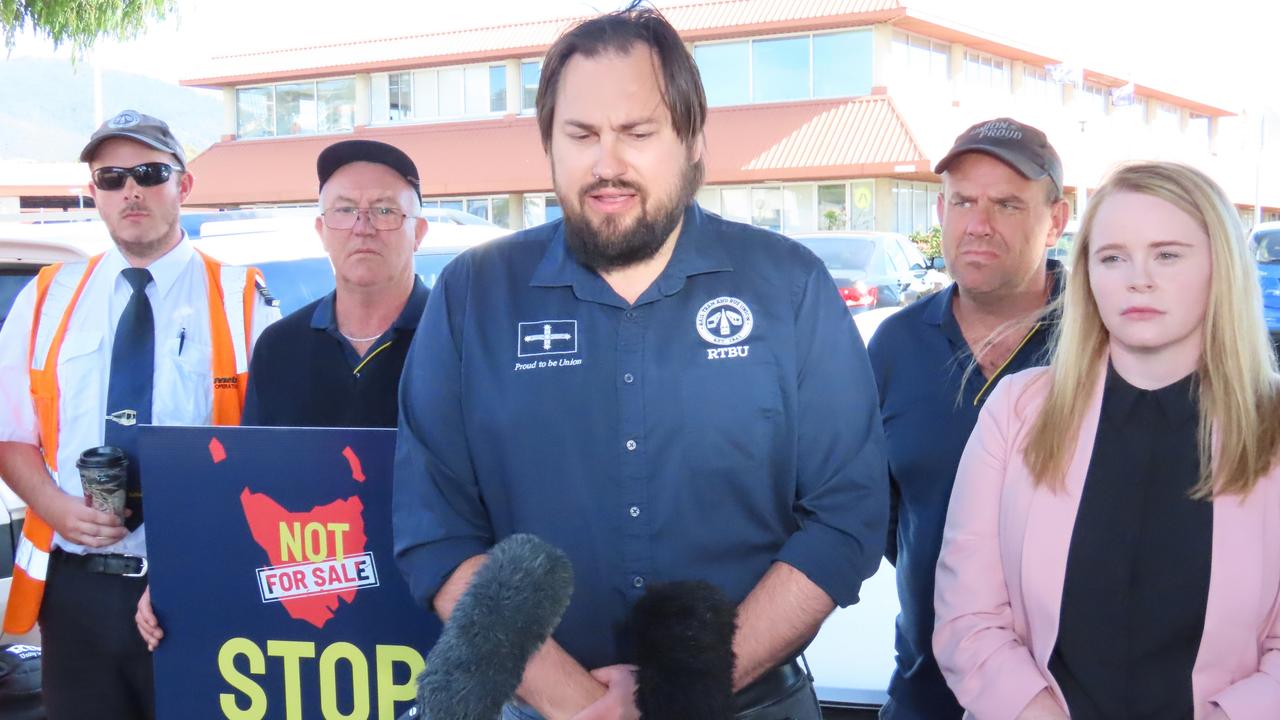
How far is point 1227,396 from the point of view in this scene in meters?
2.34

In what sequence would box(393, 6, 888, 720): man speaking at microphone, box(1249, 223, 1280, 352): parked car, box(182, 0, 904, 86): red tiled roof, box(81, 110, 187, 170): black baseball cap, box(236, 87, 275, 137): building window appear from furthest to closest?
box(236, 87, 275, 137): building window, box(182, 0, 904, 86): red tiled roof, box(1249, 223, 1280, 352): parked car, box(81, 110, 187, 170): black baseball cap, box(393, 6, 888, 720): man speaking at microphone

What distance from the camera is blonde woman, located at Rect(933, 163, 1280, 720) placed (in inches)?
90.0

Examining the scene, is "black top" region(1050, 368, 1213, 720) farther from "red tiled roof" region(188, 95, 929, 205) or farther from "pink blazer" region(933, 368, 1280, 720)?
"red tiled roof" region(188, 95, 929, 205)

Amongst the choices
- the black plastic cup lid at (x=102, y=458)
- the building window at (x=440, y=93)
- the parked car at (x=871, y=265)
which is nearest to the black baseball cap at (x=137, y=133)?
the black plastic cup lid at (x=102, y=458)

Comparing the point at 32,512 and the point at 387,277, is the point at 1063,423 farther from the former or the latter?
the point at 32,512

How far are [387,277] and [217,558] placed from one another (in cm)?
100

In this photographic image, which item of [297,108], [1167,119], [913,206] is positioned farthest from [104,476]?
[1167,119]

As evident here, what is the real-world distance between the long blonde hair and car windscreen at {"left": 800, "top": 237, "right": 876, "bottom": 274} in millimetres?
13400

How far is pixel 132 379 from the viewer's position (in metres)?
3.57

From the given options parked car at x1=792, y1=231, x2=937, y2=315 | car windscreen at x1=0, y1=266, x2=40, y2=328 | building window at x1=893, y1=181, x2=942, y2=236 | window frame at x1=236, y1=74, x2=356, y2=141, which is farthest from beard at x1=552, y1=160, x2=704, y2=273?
window frame at x1=236, y1=74, x2=356, y2=141

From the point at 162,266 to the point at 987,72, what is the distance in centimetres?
3494

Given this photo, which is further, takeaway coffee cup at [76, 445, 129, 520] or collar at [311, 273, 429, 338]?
collar at [311, 273, 429, 338]

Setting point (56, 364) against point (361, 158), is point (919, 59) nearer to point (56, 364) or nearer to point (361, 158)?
point (361, 158)

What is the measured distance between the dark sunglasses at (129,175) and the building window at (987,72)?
33359mm
